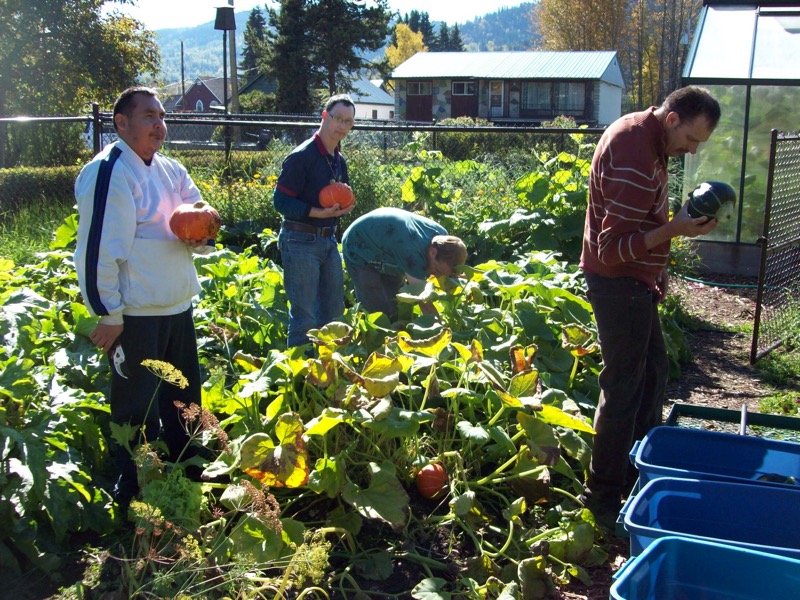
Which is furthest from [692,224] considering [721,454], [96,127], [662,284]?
[96,127]

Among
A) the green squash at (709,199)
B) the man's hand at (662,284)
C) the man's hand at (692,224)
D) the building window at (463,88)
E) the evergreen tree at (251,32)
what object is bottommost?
the man's hand at (662,284)

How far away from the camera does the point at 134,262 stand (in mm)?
3205

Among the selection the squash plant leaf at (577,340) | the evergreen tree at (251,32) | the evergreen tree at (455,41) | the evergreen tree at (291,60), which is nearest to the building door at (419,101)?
the evergreen tree at (291,60)

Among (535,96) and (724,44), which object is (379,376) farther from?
(535,96)

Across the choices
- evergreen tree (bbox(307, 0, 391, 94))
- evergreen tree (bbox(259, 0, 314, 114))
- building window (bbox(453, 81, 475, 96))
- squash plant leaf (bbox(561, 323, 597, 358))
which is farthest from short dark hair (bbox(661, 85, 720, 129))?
building window (bbox(453, 81, 475, 96))

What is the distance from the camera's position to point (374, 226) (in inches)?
179

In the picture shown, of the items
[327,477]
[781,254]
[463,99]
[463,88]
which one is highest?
[463,88]

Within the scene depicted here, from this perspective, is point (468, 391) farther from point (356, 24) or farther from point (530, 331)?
point (356, 24)

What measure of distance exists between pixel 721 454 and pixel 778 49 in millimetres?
7681

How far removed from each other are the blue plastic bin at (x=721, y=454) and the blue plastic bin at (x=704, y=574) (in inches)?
26.2

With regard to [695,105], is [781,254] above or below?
below

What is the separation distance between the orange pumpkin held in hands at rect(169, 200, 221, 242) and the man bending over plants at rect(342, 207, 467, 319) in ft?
4.35

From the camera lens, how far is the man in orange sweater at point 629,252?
3.09m

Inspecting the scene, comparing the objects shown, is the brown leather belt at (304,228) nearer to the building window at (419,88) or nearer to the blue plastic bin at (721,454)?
the blue plastic bin at (721,454)
